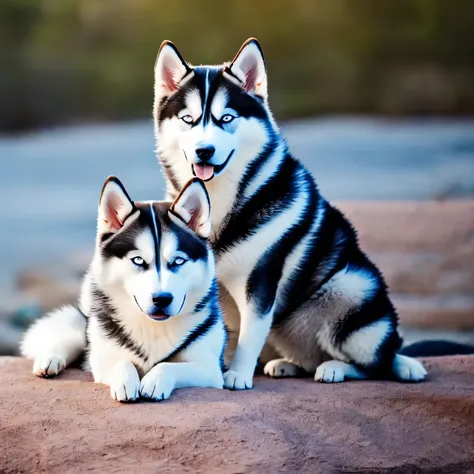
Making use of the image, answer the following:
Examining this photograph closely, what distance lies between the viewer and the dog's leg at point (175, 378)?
304 cm

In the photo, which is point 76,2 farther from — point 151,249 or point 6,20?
point 151,249

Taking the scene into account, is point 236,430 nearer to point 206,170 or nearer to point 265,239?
point 265,239

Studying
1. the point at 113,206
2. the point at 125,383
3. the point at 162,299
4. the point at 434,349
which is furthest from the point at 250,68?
the point at 434,349

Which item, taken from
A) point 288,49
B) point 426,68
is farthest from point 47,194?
point 426,68

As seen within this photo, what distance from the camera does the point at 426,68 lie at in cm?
713

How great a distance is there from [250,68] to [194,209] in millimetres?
717

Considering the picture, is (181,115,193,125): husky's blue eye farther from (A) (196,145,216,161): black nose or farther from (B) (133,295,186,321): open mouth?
(B) (133,295,186,321): open mouth

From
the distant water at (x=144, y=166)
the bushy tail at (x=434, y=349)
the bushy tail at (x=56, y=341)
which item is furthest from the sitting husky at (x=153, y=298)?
the distant water at (x=144, y=166)

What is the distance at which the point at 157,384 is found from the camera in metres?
3.04

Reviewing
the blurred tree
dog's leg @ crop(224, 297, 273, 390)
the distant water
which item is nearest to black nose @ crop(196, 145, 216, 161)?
dog's leg @ crop(224, 297, 273, 390)

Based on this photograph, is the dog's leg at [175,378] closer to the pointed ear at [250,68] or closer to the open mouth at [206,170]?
the open mouth at [206,170]

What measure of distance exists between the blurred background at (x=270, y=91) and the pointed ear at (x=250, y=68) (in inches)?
135

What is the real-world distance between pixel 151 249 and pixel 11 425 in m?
0.78

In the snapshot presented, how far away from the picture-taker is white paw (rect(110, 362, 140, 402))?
3.03 meters
